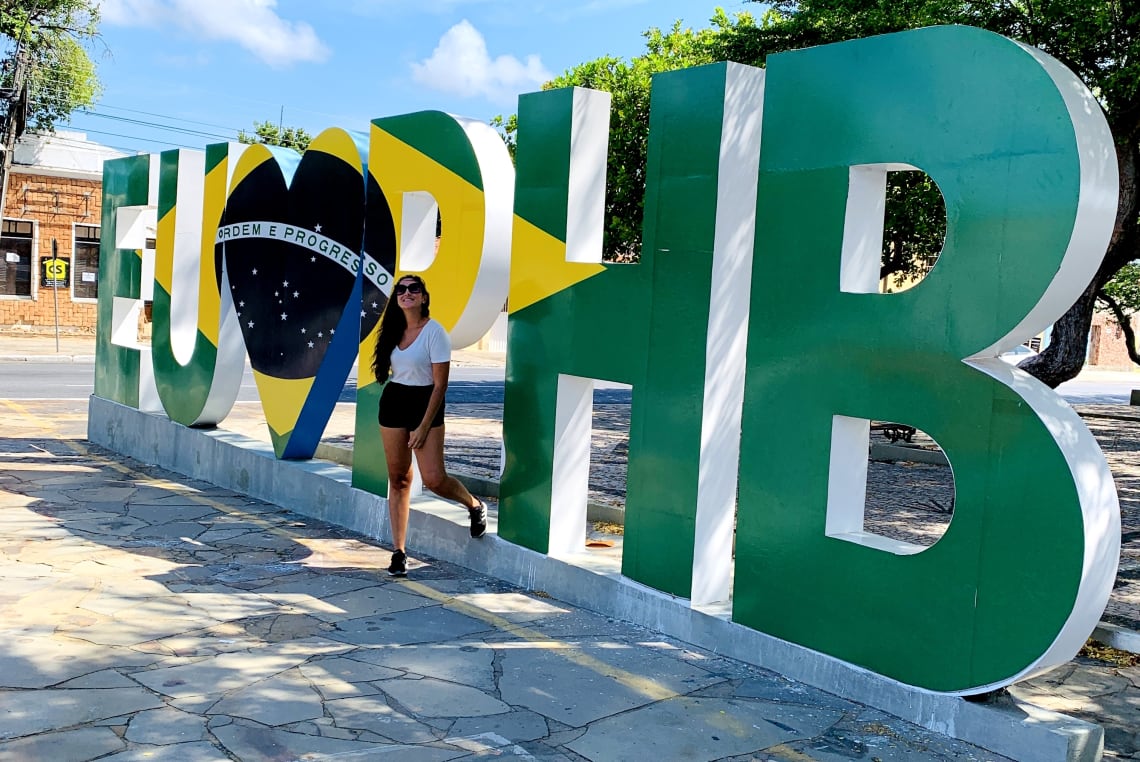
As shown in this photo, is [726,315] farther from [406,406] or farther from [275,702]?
[275,702]

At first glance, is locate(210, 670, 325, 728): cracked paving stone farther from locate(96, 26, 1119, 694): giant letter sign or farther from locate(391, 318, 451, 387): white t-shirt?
locate(391, 318, 451, 387): white t-shirt

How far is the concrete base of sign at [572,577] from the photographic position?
174 inches

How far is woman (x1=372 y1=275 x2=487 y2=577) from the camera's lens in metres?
6.80

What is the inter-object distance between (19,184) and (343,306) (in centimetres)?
2527

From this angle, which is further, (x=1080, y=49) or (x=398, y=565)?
(x=1080, y=49)

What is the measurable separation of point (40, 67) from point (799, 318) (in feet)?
95.2

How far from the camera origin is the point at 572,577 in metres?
6.37

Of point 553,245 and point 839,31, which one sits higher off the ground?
point 839,31

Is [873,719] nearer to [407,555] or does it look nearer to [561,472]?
[561,472]

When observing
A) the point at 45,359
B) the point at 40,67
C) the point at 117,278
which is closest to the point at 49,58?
the point at 40,67

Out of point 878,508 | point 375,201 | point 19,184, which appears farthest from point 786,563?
point 19,184

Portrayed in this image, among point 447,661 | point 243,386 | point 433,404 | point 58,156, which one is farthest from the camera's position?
point 58,156

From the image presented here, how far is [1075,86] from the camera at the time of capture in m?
4.41

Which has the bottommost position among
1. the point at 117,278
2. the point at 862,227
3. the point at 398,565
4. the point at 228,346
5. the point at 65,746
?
the point at 65,746
